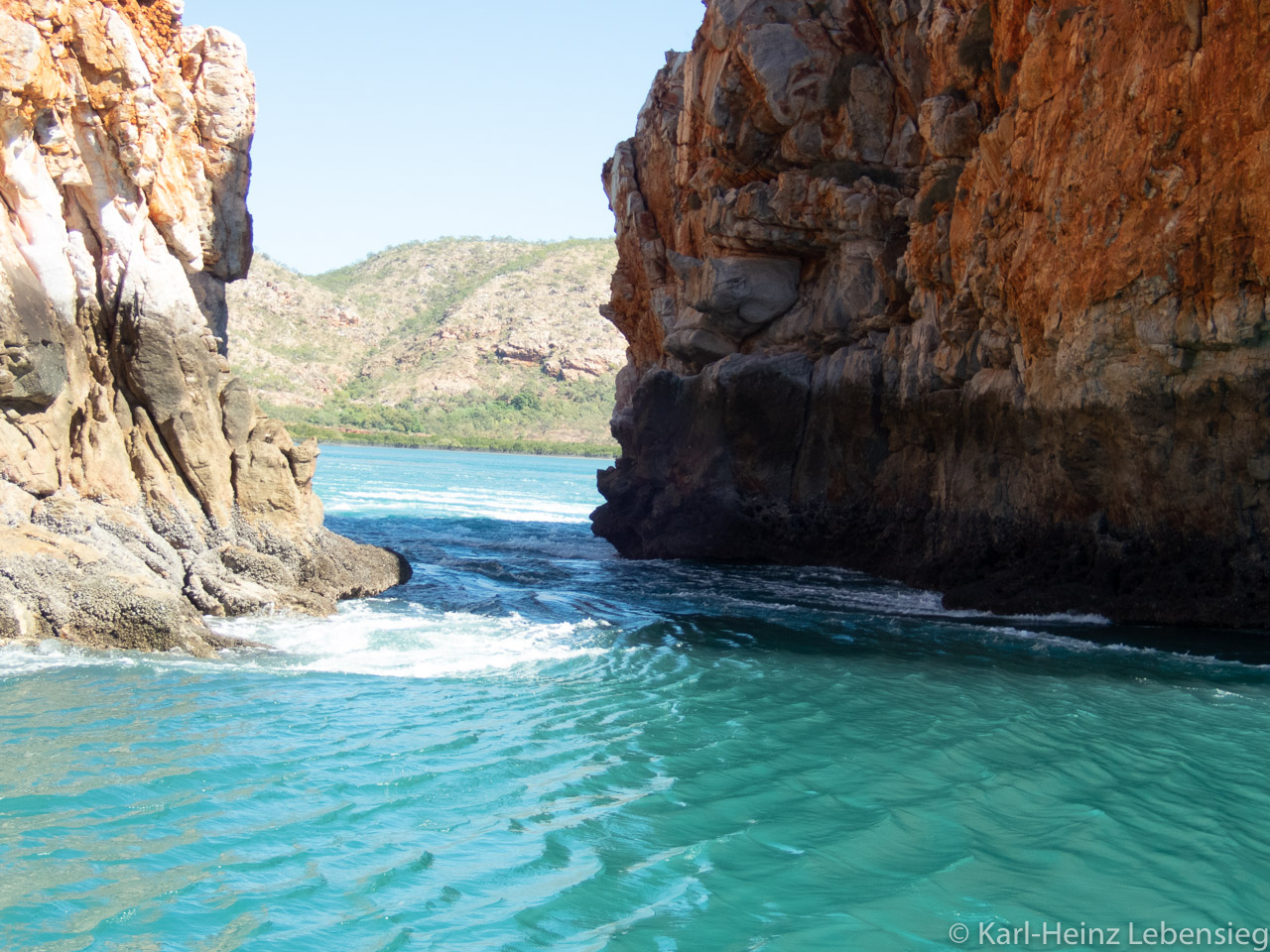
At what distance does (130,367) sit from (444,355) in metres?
94.4

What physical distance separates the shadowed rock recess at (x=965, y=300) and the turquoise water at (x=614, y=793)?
10.5 feet

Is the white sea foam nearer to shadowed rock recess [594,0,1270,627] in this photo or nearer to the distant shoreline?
shadowed rock recess [594,0,1270,627]

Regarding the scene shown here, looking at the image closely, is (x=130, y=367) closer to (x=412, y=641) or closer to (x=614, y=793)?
(x=412, y=641)

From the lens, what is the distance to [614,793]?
20.7 feet

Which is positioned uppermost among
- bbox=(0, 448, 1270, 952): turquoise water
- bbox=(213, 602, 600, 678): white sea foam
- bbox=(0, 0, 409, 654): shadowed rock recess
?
bbox=(0, 0, 409, 654): shadowed rock recess

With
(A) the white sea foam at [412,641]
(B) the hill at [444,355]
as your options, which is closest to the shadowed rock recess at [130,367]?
(A) the white sea foam at [412,641]

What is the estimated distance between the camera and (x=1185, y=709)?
8.81m

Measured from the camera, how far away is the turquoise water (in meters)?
4.61

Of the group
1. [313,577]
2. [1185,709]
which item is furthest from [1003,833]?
[313,577]

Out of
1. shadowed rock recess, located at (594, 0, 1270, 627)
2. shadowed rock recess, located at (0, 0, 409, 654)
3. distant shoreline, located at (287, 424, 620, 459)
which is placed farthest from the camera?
distant shoreline, located at (287, 424, 620, 459)

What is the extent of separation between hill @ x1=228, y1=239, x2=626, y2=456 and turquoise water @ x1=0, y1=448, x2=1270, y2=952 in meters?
72.4

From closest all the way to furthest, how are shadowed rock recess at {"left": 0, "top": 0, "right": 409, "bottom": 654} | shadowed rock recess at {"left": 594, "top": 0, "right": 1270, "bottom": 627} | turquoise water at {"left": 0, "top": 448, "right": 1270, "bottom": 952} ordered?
turquoise water at {"left": 0, "top": 448, "right": 1270, "bottom": 952}
shadowed rock recess at {"left": 0, "top": 0, "right": 409, "bottom": 654}
shadowed rock recess at {"left": 594, "top": 0, "right": 1270, "bottom": 627}

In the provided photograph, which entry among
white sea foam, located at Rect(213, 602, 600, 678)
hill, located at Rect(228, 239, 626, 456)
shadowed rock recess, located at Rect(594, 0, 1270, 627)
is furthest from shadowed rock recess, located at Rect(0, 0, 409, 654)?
hill, located at Rect(228, 239, 626, 456)

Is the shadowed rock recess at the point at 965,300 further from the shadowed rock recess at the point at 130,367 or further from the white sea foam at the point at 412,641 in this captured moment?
the shadowed rock recess at the point at 130,367
